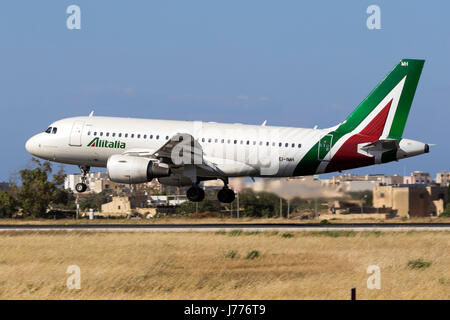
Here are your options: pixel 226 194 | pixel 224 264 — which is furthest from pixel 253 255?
pixel 226 194

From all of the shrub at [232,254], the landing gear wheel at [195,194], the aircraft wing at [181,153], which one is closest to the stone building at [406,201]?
the landing gear wheel at [195,194]

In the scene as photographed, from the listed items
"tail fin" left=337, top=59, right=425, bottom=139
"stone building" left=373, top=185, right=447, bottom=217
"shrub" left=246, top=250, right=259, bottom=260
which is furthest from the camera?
"stone building" left=373, top=185, right=447, bottom=217

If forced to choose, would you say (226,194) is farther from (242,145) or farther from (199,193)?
(242,145)

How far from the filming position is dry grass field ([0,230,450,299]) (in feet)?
83.8

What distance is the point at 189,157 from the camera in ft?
156

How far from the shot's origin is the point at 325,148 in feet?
154

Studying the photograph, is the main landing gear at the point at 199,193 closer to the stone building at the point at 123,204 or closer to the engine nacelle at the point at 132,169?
the engine nacelle at the point at 132,169

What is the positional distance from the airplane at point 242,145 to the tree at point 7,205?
27.1 meters

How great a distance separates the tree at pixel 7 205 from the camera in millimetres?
74125

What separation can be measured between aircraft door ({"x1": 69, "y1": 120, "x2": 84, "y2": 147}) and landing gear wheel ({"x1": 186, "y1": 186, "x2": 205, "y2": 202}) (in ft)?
24.8

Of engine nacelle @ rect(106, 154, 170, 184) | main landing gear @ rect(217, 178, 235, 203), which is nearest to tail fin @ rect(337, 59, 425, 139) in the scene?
main landing gear @ rect(217, 178, 235, 203)

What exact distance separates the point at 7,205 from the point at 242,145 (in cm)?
3540

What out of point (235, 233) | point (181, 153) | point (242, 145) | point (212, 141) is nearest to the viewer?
point (235, 233)

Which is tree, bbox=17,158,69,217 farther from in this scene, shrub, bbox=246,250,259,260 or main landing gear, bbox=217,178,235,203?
shrub, bbox=246,250,259,260
